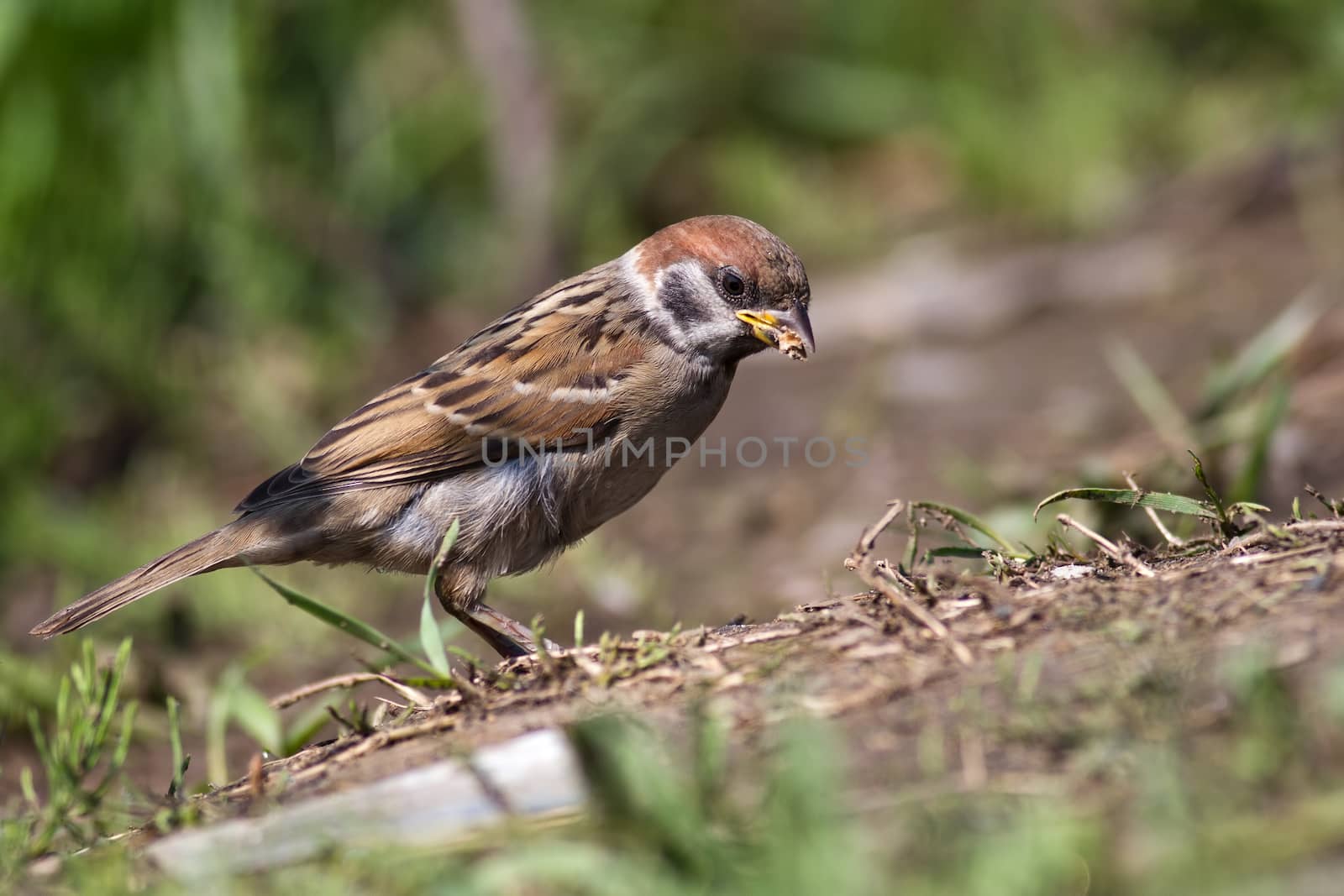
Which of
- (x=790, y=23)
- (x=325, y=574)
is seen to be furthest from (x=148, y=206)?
(x=790, y=23)

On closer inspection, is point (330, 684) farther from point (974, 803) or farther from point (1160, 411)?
point (1160, 411)

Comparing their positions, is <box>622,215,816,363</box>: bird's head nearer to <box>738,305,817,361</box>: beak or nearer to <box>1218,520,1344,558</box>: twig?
<box>738,305,817,361</box>: beak

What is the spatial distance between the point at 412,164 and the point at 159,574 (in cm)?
561

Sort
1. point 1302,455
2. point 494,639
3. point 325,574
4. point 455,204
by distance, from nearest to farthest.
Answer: point 494,639 → point 1302,455 → point 325,574 → point 455,204

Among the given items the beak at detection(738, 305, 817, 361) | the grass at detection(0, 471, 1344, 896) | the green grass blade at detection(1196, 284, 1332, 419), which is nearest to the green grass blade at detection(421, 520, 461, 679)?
the grass at detection(0, 471, 1344, 896)

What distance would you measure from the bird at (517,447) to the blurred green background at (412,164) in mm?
1786

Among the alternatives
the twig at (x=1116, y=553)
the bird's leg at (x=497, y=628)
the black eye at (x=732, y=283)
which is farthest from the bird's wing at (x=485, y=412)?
the twig at (x=1116, y=553)

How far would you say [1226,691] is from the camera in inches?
84.6

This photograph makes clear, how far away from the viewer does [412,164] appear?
30.2ft

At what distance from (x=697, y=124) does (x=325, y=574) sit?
188 inches

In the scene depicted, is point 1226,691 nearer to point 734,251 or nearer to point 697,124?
point 734,251

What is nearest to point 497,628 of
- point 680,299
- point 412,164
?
point 680,299

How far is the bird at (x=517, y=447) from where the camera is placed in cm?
413

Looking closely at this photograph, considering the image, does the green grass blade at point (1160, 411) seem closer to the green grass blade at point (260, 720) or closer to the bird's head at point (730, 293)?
the bird's head at point (730, 293)
